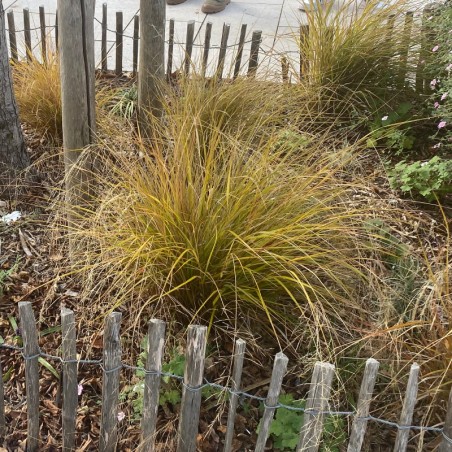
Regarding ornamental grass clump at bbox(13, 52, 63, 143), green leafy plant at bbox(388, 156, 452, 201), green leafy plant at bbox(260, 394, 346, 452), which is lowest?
green leafy plant at bbox(260, 394, 346, 452)

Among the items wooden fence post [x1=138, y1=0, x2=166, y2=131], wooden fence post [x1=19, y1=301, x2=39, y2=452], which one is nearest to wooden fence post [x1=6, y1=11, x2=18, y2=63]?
wooden fence post [x1=138, y1=0, x2=166, y2=131]

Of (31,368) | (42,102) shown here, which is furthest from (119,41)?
(31,368)

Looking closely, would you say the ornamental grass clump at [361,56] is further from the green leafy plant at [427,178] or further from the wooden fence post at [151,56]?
the wooden fence post at [151,56]

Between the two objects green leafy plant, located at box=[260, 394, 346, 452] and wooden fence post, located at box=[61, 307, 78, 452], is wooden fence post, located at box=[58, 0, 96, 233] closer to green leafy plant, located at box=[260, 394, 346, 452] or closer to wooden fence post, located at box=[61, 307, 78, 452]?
wooden fence post, located at box=[61, 307, 78, 452]

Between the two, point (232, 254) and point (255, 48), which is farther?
point (255, 48)

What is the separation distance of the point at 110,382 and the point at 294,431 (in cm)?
69

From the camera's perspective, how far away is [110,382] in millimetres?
2176

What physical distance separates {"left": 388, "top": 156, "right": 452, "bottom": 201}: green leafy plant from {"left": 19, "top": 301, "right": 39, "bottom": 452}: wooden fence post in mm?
2218

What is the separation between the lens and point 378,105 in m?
4.34

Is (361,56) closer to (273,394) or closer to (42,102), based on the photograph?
(42,102)

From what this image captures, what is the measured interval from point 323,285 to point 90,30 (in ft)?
4.56

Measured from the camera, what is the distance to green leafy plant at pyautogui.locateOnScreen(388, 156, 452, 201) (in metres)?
3.67

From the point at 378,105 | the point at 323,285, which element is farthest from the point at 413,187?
the point at 323,285

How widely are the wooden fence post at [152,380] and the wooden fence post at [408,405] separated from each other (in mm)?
733
